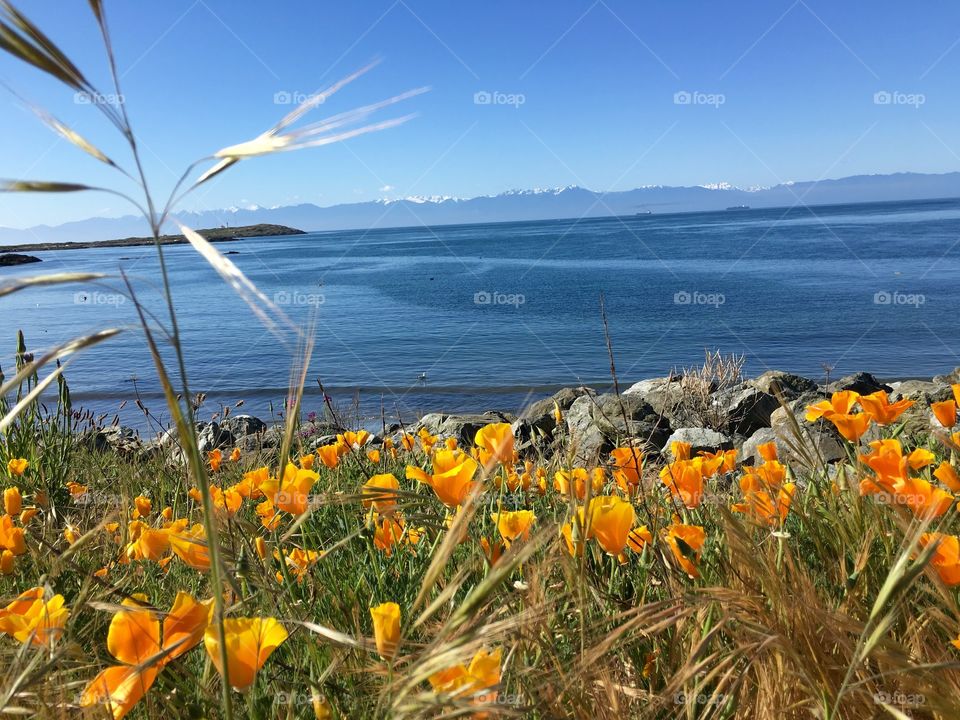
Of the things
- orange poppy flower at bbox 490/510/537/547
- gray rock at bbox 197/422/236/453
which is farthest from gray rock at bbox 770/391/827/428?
gray rock at bbox 197/422/236/453

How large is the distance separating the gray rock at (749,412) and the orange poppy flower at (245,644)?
26.6ft

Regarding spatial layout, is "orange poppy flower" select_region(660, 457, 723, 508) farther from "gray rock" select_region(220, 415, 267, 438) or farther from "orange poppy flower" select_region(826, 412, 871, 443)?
"gray rock" select_region(220, 415, 267, 438)

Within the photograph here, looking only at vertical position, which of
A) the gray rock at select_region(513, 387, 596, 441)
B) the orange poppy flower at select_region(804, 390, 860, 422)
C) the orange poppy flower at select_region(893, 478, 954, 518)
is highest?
the orange poppy flower at select_region(804, 390, 860, 422)

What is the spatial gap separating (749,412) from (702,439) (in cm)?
175

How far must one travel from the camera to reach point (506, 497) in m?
2.89

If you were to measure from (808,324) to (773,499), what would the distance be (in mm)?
21554

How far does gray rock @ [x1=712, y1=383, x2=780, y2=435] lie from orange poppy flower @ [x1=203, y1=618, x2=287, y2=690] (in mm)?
8112

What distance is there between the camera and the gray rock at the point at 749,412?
8.39 m

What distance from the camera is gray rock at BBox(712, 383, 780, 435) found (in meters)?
8.39

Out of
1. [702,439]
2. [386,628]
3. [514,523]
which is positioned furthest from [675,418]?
[386,628]

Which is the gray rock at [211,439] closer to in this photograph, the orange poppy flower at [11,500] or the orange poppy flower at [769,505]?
the orange poppy flower at [11,500]

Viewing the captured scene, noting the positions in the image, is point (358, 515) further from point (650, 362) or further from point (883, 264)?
point (883, 264)

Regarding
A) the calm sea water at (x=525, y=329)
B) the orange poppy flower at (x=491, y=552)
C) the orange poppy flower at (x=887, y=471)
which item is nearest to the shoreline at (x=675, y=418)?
the calm sea water at (x=525, y=329)

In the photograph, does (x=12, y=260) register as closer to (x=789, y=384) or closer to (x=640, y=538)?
(x=789, y=384)
